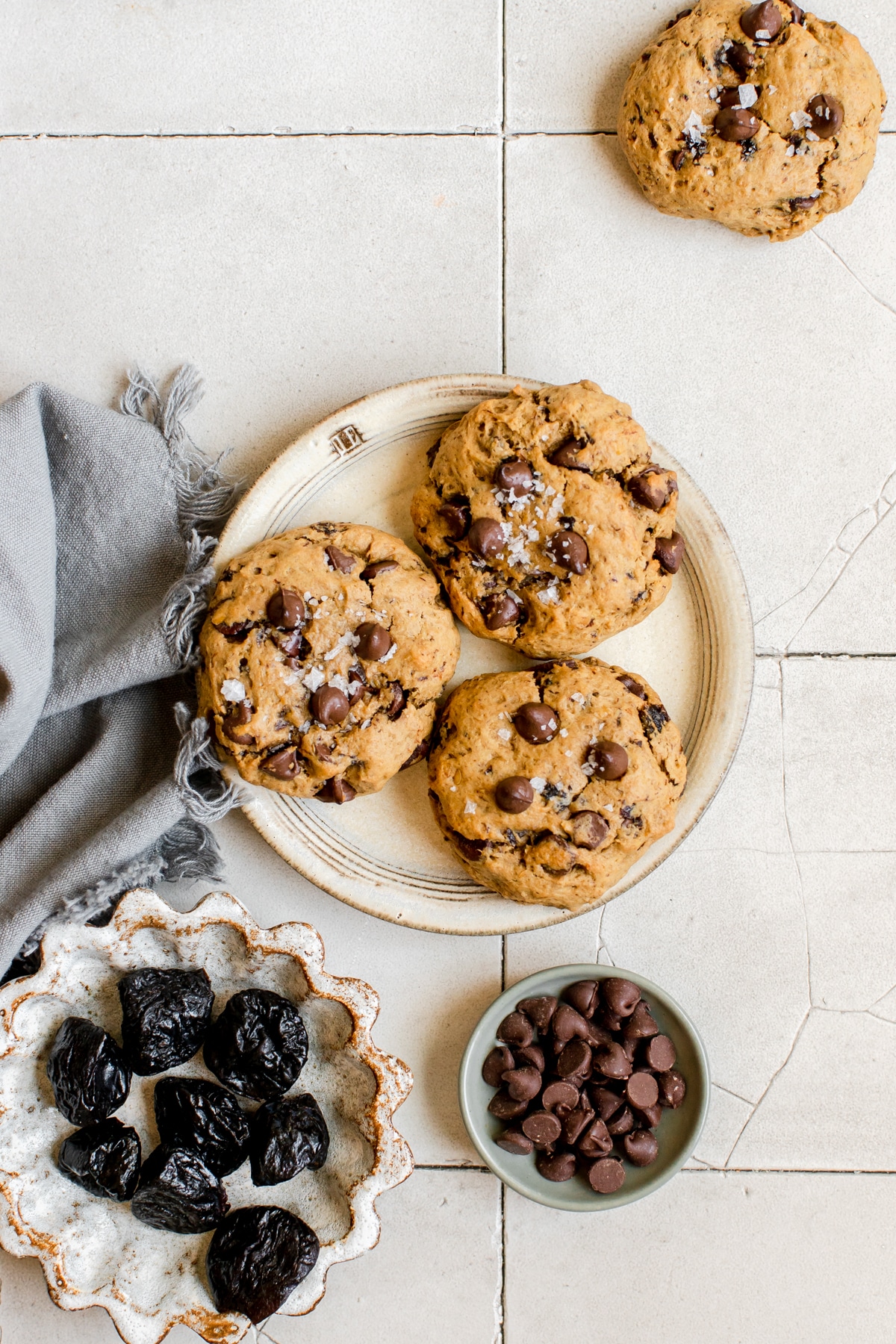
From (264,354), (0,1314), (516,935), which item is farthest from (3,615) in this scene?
(0,1314)

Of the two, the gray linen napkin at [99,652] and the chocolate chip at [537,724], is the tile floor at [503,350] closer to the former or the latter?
the gray linen napkin at [99,652]

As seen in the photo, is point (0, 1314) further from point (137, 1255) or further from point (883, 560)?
point (883, 560)

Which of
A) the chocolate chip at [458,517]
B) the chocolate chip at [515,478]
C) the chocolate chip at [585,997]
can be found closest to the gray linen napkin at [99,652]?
the chocolate chip at [458,517]

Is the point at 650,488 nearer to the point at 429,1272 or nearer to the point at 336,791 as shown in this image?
the point at 336,791

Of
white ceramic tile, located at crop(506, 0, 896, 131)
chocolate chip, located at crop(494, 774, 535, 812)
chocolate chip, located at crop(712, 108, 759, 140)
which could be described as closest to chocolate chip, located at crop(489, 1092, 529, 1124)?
chocolate chip, located at crop(494, 774, 535, 812)

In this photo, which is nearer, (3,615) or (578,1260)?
(3,615)

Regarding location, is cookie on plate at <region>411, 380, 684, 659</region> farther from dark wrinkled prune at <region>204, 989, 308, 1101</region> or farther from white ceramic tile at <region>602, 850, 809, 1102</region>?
dark wrinkled prune at <region>204, 989, 308, 1101</region>

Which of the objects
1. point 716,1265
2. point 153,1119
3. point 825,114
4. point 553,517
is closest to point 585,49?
point 825,114
